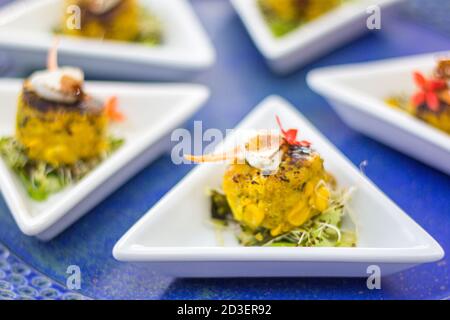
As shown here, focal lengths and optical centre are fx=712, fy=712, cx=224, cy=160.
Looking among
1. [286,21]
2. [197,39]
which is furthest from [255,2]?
[197,39]

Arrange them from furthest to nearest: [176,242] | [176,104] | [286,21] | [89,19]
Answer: [286,21] < [89,19] < [176,104] < [176,242]

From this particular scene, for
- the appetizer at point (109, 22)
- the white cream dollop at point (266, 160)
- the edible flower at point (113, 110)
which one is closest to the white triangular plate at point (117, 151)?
the edible flower at point (113, 110)

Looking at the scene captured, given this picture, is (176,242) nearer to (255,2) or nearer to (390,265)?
(390,265)

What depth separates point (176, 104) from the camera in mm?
3449

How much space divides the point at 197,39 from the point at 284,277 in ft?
5.52

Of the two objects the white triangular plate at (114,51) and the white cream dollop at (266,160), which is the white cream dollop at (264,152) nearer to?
the white cream dollop at (266,160)

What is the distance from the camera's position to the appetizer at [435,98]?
10.3 ft

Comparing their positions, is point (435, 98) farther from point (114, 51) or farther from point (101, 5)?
point (101, 5)

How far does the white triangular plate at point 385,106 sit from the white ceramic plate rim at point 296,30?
0.33 m

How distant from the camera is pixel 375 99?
3.50 metres

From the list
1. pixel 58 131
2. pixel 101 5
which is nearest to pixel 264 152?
pixel 58 131

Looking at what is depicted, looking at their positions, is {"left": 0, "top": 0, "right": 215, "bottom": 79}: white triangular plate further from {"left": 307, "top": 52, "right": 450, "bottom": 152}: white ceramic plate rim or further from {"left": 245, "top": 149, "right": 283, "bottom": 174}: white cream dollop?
{"left": 245, "top": 149, "right": 283, "bottom": 174}: white cream dollop

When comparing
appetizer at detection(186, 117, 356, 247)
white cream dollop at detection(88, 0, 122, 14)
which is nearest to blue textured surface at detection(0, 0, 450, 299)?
appetizer at detection(186, 117, 356, 247)

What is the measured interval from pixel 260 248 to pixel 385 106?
114cm
